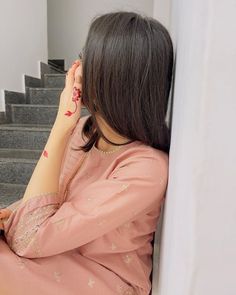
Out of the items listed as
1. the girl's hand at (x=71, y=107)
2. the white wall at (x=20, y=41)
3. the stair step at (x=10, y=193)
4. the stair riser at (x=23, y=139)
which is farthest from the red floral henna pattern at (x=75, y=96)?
the white wall at (x=20, y=41)

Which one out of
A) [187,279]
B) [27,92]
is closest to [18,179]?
[27,92]

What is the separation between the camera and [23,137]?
244 centimetres

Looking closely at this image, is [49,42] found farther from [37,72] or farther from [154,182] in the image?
[154,182]

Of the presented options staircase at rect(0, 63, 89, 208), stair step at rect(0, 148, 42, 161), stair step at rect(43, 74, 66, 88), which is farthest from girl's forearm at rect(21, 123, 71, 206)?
stair step at rect(43, 74, 66, 88)

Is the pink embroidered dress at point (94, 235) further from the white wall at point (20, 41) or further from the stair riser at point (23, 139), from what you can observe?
the white wall at point (20, 41)

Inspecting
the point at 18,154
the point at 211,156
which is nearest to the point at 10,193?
the point at 18,154

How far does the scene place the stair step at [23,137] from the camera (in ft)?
7.92

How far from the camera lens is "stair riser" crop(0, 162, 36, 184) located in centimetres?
208

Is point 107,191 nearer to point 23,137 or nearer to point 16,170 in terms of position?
point 16,170

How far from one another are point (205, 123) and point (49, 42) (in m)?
4.27

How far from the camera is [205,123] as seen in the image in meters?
0.28

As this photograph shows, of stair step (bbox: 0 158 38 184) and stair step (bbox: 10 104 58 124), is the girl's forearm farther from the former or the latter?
stair step (bbox: 10 104 58 124)

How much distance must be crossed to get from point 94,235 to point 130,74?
0.29 meters

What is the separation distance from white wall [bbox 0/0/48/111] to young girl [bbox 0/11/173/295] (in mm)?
2412
